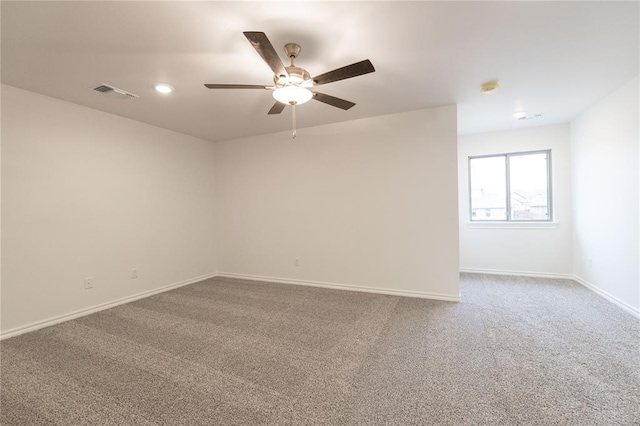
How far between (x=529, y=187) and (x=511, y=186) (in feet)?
0.87

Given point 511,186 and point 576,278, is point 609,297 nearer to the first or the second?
point 576,278

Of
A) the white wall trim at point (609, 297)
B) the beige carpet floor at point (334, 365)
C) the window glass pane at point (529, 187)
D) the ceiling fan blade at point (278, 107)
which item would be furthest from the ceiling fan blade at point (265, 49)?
the window glass pane at point (529, 187)

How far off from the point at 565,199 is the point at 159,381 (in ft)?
19.2

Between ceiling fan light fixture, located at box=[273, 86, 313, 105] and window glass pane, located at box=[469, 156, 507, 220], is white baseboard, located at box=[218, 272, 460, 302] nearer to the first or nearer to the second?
window glass pane, located at box=[469, 156, 507, 220]

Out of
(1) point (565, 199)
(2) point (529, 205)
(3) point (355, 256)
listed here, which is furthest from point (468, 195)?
(3) point (355, 256)

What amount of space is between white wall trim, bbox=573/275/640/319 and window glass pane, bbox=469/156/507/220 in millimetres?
1368

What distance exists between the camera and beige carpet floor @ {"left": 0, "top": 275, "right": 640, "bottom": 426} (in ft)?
5.34

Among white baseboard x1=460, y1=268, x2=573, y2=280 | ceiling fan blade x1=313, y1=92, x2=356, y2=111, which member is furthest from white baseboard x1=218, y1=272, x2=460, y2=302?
ceiling fan blade x1=313, y1=92, x2=356, y2=111

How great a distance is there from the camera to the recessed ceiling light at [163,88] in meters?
2.74

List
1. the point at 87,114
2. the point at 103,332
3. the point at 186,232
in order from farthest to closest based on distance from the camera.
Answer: the point at 186,232, the point at 87,114, the point at 103,332

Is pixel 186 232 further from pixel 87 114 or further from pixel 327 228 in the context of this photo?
pixel 327 228

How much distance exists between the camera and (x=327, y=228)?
13.9ft

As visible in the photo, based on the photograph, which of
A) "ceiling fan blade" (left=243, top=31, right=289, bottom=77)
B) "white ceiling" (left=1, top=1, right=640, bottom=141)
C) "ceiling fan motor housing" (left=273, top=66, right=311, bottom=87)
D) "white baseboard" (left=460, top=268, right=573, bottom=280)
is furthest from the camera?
"white baseboard" (left=460, top=268, right=573, bottom=280)

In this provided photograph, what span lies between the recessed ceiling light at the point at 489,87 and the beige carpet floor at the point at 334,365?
2.45 metres
